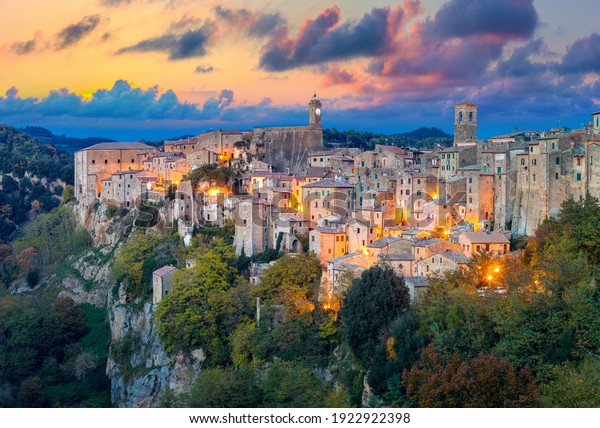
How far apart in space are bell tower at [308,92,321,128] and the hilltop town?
0.07 metres

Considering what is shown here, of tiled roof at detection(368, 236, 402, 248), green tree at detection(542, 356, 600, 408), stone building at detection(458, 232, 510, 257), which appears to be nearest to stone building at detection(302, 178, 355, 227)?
tiled roof at detection(368, 236, 402, 248)

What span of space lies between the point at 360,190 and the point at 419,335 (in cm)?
1587

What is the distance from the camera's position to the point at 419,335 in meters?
24.4

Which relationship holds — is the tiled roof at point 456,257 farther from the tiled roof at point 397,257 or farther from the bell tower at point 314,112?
the bell tower at point 314,112

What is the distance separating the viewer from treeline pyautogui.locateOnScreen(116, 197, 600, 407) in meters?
20.2

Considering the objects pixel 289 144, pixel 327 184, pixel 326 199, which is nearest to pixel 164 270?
pixel 326 199

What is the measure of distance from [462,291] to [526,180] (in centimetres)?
744

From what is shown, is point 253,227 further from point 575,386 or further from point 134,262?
point 575,386

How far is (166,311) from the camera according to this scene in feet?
116

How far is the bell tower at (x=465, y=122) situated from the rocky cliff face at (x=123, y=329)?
16730mm

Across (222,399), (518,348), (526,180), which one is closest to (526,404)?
(518,348)

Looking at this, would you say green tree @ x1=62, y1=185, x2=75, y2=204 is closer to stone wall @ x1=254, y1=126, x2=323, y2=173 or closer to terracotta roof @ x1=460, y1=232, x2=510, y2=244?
stone wall @ x1=254, y1=126, x2=323, y2=173

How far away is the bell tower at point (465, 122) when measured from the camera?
41.5 metres

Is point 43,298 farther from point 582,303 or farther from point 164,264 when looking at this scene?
point 582,303
